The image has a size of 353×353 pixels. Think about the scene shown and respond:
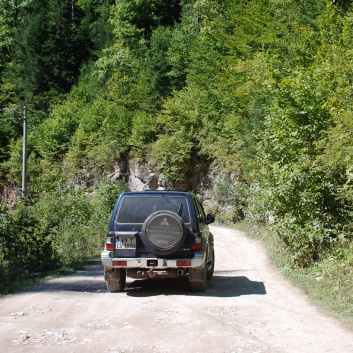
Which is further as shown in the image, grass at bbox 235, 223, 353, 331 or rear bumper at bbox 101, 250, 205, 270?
rear bumper at bbox 101, 250, 205, 270

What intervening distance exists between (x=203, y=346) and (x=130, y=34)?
173 feet

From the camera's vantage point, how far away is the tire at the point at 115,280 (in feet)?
35.7

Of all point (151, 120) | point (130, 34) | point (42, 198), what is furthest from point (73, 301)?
point (130, 34)

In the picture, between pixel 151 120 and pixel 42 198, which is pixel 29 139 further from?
pixel 42 198

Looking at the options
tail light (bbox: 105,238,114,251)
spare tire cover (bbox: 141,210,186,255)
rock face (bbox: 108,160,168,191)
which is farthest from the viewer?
rock face (bbox: 108,160,168,191)

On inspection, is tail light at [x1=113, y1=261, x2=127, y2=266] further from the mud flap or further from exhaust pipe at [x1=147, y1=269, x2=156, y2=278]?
the mud flap

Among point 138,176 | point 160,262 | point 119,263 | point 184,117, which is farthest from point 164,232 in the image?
point 138,176

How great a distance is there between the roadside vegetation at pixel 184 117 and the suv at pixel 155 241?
8.90 feet

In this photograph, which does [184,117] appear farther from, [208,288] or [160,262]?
[160,262]

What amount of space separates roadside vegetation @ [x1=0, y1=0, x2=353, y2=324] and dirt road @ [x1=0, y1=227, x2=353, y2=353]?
133cm

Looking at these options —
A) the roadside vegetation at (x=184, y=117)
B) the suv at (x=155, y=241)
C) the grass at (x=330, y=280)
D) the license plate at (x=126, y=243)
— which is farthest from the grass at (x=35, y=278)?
the grass at (x=330, y=280)

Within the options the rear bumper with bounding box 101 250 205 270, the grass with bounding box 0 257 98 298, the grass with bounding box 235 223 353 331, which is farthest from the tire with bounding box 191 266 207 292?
the grass with bounding box 0 257 98 298

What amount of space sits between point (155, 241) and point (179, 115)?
3128 cm

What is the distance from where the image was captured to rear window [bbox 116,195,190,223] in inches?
433
